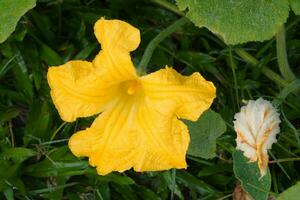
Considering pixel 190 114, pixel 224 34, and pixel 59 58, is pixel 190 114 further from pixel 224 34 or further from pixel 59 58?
pixel 59 58

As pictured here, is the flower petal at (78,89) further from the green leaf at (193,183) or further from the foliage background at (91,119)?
the green leaf at (193,183)

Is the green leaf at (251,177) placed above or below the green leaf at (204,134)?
below

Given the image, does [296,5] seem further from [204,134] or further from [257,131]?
[204,134]

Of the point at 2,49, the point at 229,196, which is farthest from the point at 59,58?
the point at 229,196

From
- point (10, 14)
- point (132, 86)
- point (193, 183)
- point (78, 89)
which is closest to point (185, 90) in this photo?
point (132, 86)

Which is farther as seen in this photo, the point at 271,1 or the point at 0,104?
the point at 0,104

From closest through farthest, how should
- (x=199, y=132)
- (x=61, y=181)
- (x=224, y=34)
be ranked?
(x=224, y=34) < (x=199, y=132) < (x=61, y=181)

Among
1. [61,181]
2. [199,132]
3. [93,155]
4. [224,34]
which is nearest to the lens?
[224,34]

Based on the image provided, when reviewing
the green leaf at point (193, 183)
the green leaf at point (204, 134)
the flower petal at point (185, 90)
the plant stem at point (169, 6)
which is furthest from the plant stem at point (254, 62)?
the flower petal at point (185, 90)
